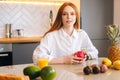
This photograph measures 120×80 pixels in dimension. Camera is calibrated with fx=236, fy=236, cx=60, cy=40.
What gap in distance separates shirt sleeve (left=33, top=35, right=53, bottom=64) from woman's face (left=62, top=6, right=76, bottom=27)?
0.24 meters

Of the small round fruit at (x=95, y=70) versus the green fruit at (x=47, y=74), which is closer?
the green fruit at (x=47, y=74)

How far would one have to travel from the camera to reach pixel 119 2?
14.1 feet

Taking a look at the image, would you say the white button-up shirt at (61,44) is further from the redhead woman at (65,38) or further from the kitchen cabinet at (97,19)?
the kitchen cabinet at (97,19)

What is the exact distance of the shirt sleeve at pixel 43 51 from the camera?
2.10 m

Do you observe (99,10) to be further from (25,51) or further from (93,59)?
(93,59)

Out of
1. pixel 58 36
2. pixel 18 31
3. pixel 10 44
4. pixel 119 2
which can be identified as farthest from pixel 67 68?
pixel 119 2

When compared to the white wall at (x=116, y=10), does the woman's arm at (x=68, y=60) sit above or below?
below

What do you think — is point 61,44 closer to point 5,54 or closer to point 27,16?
point 5,54

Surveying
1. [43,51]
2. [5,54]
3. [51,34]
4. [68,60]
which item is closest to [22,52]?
[5,54]

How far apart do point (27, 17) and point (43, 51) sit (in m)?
2.07

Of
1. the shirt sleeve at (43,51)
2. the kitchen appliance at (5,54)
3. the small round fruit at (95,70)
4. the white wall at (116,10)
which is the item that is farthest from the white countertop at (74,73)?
the white wall at (116,10)

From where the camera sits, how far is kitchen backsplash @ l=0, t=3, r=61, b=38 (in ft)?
13.1

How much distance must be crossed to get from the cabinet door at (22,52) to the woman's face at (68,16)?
53.5 inches

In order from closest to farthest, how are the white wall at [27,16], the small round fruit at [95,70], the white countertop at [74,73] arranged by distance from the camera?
the white countertop at [74,73] < the small round fruit at [95,70] < the white wall at [27,16]
